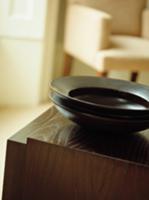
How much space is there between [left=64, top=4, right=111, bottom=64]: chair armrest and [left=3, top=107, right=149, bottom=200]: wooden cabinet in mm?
1362

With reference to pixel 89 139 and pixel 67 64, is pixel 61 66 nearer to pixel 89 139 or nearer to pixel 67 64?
pixel 67 64

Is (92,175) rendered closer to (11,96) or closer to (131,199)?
(131,199)

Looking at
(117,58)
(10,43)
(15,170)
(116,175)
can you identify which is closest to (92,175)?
(116,175)

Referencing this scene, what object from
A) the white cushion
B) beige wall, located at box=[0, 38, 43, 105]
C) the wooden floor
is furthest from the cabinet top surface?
beige wall, located at box=[0, 38, 43, 105]

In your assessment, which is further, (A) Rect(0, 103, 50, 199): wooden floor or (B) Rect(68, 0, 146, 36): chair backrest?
(B) Rect(68, 0, 146, 36): chair backrest

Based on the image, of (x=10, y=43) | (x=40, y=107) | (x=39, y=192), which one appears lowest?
(x=40, y=107)

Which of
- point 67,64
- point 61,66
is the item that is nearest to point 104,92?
point 67,64

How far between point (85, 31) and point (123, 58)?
1.03ft

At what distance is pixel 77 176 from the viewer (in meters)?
0.91

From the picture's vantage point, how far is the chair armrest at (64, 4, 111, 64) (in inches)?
90.5

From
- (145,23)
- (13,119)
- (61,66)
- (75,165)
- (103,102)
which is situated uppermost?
(145,23)

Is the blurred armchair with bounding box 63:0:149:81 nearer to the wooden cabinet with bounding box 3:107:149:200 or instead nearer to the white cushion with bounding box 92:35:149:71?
the white cushion with bounding box 92:35:149:71

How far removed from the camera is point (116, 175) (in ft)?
2.87

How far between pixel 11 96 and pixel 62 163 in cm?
176
